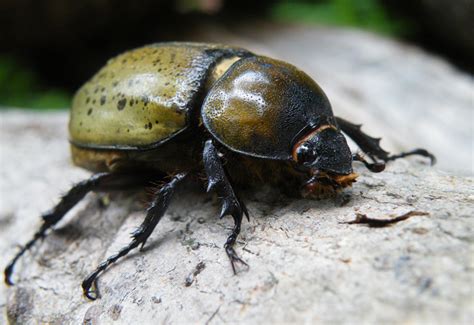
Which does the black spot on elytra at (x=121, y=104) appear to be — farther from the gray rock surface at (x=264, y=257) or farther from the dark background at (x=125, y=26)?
the dark background at (x=125, y=26)

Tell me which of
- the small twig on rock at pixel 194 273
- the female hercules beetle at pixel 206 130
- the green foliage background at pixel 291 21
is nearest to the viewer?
the small twig on rock at pixel 194 273

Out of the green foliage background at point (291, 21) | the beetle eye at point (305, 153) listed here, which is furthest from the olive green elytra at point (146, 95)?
the green foliage background at point (291, 21)

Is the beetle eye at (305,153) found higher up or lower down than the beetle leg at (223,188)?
higher up

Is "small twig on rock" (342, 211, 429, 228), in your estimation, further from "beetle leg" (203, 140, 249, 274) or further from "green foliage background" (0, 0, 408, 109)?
"green foliage background" (0, 0, 408, 109)

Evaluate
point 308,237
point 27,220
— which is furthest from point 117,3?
point 308,237

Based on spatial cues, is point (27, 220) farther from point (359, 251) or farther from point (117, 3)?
point (117, 3)

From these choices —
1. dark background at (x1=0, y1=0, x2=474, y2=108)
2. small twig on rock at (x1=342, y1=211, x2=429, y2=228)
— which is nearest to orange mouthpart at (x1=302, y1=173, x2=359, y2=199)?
small twig on rock at (x1=342, y1=211, x2=429, y2=228)
